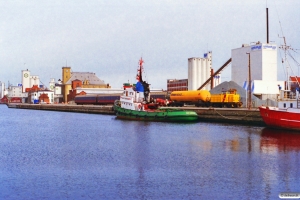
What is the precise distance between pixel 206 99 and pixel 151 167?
40.8 metres

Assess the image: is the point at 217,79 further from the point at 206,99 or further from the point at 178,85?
the point at 206,99

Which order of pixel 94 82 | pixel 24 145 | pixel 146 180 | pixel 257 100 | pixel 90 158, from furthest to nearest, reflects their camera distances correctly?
pixel 94 82
pixel 257 100
pixel 24 145
pixel 90 158
pixel 146 180

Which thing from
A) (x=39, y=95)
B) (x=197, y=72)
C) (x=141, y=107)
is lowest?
(x=141, y=107)

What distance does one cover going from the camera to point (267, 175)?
21.4 m

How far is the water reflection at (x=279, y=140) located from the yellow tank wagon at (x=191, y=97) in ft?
69.9

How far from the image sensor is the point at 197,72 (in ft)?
295

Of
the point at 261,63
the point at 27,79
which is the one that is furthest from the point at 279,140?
the point at 27,79

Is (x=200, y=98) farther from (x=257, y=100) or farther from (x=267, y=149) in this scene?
(x=267, y=149)

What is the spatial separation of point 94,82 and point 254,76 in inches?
3819

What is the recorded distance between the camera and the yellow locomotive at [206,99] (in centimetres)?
5959

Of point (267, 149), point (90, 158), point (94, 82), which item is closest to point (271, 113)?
point (267, 149)

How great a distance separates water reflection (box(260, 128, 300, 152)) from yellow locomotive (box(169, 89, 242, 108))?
17352 millimetres

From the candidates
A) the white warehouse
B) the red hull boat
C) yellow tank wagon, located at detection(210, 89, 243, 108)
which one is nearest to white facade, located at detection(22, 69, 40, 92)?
the white warehouse

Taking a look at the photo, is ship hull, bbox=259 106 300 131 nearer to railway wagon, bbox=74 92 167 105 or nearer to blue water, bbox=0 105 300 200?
blue water, bbox=0 105 300 200
